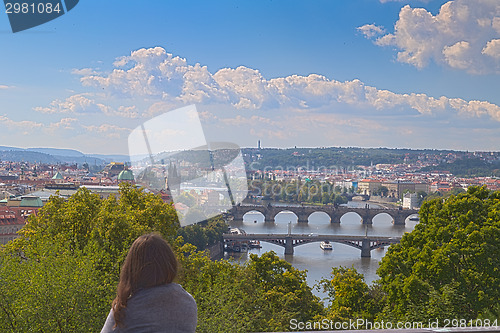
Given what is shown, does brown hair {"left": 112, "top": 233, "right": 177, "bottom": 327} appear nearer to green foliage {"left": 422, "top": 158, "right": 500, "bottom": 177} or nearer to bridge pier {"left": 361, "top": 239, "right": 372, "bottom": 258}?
bridge pier {"left": 361, "top": 239, "right": 372, "bottom": 258}

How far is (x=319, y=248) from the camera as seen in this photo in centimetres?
1753

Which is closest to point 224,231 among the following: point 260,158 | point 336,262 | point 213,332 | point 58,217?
point 260,158

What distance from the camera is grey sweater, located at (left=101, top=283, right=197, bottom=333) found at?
0.74 m

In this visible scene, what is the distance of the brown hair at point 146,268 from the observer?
0.75 metres

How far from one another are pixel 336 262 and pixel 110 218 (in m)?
10.8

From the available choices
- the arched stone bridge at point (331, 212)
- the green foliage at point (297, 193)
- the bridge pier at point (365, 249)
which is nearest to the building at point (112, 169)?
the arched stone bridge at point (331, 212)

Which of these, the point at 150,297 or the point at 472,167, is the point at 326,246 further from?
the point at 150,297

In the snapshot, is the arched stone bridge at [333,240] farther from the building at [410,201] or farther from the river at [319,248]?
the building at [410,201]

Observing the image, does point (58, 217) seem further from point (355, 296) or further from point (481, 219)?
point (481, 219)

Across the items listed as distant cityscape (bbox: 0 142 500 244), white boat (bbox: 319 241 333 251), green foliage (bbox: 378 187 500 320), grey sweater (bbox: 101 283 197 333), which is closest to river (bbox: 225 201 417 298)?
white boat (bbox: 319 241 333 251)

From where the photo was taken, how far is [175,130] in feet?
16.3

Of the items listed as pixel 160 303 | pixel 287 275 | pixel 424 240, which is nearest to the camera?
pixel 160 303

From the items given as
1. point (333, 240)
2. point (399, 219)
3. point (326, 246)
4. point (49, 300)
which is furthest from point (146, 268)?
point (399, 219)

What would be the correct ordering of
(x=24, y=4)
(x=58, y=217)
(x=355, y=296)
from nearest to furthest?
(x=24, y=4) → (x=58, y=217) → (x=355, y=296)
